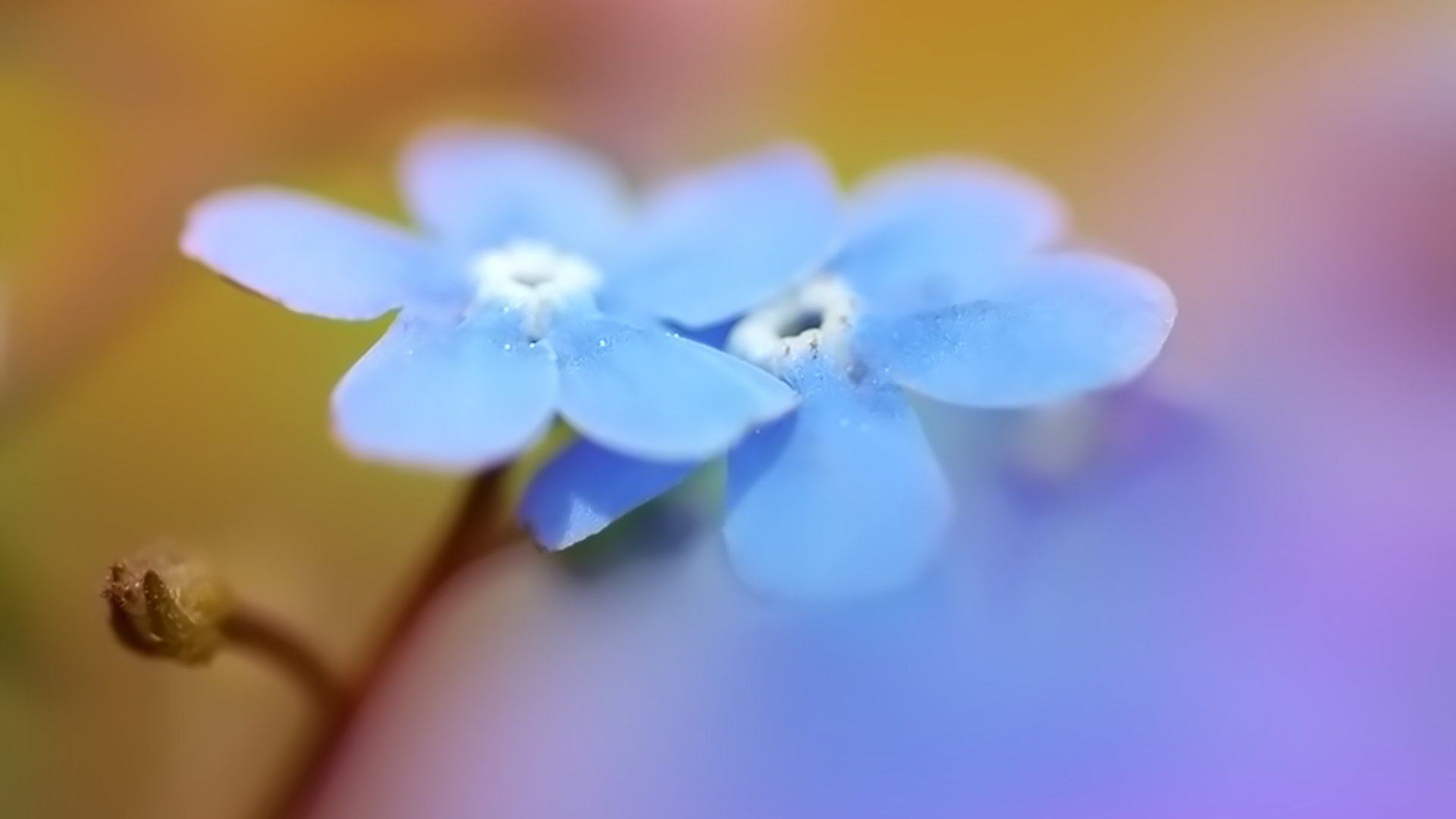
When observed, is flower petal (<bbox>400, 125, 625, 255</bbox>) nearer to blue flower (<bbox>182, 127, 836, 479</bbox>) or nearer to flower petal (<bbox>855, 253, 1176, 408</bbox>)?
blue flower (<bbox>182, 127, 836, 479</bbox>)

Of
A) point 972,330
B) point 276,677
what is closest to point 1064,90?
point 972,330

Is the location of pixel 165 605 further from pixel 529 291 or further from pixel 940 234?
pixel 940 234

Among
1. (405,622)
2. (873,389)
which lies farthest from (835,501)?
(405,622)

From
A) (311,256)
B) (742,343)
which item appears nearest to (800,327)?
(742,343)

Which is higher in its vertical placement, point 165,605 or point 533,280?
point 533,280

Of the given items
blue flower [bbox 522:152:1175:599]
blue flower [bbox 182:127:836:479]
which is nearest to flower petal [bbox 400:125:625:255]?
blue flower [bbox 182:127:836:479]

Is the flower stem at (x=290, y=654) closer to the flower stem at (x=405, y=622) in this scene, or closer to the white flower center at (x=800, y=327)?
the flower stem at (x=405, y=622)

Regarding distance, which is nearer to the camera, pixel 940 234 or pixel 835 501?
pixel 835 501
